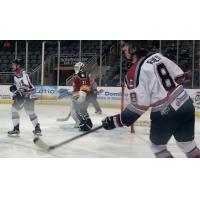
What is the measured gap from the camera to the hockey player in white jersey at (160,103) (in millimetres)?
2307

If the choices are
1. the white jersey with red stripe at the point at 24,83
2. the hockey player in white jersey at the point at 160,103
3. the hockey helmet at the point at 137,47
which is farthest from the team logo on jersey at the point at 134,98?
the white jersey with red stripe at the point at 24,83

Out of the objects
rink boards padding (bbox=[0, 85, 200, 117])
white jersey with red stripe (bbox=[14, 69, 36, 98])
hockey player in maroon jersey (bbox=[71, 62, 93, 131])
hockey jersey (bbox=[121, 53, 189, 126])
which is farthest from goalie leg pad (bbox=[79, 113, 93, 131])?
hockey jersey (bbox=[121, 53, 189, 126])

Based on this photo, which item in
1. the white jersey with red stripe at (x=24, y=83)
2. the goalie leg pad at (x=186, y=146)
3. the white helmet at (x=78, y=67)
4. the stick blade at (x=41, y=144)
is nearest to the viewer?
the goalie leg pad at (x=186, y=146)

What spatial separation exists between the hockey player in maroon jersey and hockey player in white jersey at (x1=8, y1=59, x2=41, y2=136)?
29cm

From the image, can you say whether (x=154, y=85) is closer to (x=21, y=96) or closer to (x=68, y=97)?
(x=68, y=97)

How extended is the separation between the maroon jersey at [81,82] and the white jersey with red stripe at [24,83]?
32cm

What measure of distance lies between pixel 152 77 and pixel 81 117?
77 cm

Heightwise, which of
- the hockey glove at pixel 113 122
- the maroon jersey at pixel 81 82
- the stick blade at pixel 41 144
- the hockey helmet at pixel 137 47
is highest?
the hockey helmet at pixel 137 47

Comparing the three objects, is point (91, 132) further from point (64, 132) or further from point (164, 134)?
point (164, 134)

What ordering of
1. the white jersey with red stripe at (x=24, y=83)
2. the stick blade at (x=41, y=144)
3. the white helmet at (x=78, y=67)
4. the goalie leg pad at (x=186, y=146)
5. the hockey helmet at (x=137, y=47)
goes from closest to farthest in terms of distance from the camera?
the goalie leg pad at (x=186, y=146) → the hockey helmet at (x=137, y=47) → the stick blade at (x=41, y=144) → the white helmet at (x=78, y=67) → the white jersey with red stripe at (x=24, y=83)

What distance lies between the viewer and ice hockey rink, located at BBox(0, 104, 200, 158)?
2.80 meters

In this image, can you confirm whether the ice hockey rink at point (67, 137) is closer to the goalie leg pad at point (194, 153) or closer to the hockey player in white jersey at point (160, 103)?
the goalie leg pad at point (194, 153)

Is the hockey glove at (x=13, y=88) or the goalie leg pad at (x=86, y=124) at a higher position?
the hockey glove at (x=13, y=88)

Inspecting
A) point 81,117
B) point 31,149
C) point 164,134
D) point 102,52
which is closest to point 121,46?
point 102,52
